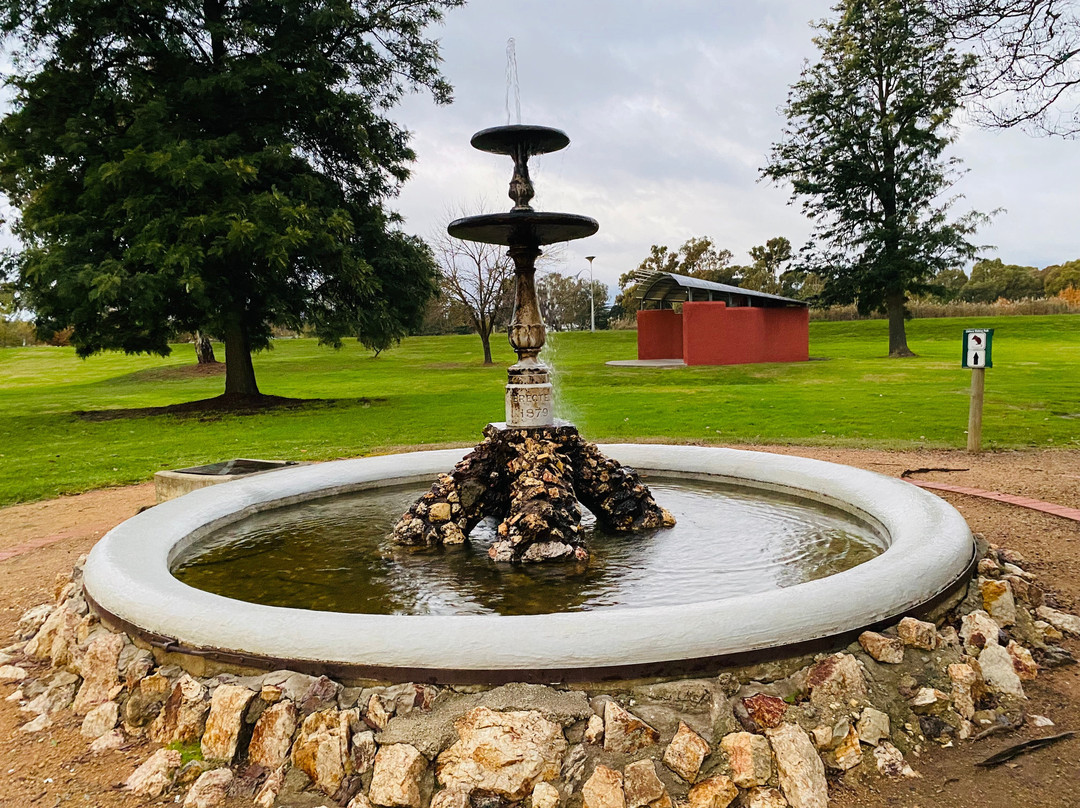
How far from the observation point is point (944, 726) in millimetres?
3098

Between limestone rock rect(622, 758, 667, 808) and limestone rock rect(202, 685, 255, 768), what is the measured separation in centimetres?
153

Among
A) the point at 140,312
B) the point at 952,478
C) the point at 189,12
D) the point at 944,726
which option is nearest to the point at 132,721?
the point at 944,726

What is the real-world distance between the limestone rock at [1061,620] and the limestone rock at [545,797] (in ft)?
10.2

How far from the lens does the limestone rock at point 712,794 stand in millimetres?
2664

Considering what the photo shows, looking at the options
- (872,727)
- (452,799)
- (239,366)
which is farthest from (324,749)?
(239,366)

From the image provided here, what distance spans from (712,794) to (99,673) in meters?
2.83

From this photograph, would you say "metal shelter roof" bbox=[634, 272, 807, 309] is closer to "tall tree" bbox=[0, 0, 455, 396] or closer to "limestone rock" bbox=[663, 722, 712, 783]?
"tall tree" bbox=[0, 0, 455, 396]

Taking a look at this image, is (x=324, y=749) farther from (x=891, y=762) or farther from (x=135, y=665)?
(x=891, y=762)

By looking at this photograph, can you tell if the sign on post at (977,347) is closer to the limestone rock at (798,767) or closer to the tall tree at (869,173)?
the limestone rock at (798,767)

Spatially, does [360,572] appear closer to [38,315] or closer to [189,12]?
[38,315]

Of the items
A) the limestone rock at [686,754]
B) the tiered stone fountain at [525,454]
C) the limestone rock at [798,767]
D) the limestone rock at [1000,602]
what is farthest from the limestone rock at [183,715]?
the limestone rock at [1000,602]

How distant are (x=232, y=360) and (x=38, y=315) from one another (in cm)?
453

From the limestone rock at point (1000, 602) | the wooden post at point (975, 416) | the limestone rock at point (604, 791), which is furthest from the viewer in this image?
the wooden post at point (975, 416)

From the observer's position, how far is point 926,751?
2.98 m
